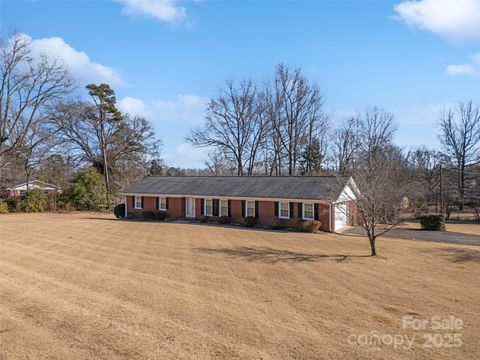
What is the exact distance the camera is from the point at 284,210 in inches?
1107

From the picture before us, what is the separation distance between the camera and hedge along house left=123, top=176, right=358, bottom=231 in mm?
26734

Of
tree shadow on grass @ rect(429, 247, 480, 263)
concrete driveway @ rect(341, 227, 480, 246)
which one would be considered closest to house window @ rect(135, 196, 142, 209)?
concrete driveway @ rect(341, 227, 480, 246)

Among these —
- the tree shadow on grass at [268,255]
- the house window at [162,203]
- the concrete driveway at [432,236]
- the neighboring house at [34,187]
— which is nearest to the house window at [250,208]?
the concrete driveway at [432,236]

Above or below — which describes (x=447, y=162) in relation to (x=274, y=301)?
above

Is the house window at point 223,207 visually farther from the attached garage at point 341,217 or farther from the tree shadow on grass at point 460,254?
the tree shadow on grass at point 460,254

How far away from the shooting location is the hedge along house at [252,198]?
2673cm

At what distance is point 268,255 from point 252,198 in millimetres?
12926

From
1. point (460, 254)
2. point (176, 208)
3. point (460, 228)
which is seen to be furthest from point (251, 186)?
point (460, 228)

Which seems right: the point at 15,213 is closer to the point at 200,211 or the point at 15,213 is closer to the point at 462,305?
the point at 200,211

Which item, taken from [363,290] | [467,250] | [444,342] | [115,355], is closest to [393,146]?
[467,250]

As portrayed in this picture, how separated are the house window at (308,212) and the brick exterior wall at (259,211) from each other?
39 cm

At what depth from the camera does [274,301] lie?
33.2ft

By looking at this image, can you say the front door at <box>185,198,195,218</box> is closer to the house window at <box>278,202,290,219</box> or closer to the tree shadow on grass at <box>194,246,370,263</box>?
the house window at <box>278,202,290,219</box>

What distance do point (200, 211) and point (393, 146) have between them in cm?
3209
